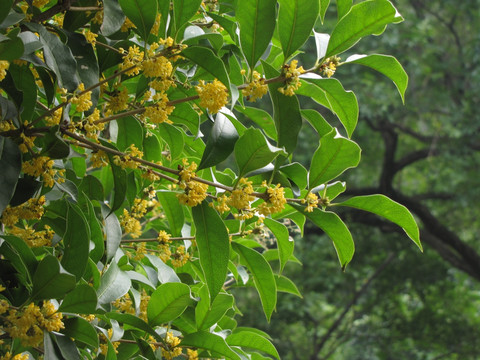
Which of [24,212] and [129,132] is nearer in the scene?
[24,212]

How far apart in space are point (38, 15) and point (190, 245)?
58 cm

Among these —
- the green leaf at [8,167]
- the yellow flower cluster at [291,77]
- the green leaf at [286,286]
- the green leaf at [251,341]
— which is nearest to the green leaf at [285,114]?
the yellow flower cluster at [291,77]

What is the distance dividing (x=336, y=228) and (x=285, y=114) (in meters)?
0.22

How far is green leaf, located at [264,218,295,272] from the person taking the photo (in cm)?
106

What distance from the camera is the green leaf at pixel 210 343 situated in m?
1.03

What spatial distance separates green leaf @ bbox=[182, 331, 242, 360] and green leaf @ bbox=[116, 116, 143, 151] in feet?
1.13

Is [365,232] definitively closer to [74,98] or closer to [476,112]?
[476,112]

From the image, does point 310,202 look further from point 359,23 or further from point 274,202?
point 359,23

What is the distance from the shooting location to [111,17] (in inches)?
33.6

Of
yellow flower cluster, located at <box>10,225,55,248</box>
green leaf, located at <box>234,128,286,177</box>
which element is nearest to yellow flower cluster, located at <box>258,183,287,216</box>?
green leaf, located at <box>234,128,286,177</box>

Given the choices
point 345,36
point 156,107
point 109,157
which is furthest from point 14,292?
point 345,36

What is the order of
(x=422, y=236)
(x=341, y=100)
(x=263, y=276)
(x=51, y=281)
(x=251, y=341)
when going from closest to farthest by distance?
(x=51, y=281) → (x=341, y=100) → (x=263, y=276) → (x=251, y=341) → (x=422, y=236)

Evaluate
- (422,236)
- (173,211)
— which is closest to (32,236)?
(173,211)

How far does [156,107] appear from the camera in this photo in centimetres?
87
